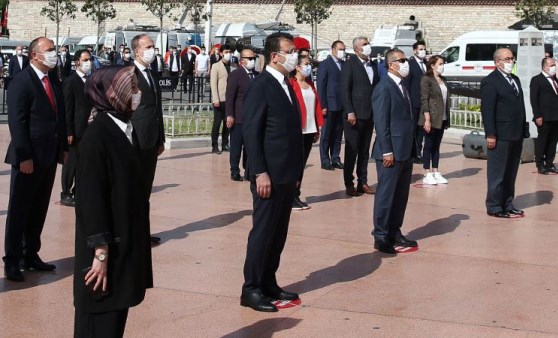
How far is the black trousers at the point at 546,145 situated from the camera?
1478 centimetres

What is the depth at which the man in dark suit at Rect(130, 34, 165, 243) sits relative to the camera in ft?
29.1

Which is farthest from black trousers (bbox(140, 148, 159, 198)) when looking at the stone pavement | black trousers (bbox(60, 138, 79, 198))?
black trousers (bbox(60, 138, 79, 198))

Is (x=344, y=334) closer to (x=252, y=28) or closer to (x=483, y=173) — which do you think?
(x=483, y=173)

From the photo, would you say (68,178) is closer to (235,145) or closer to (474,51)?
(235,145)

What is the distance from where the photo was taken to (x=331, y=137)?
14.6 metres

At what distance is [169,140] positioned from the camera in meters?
16.9

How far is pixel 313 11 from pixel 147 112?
153ft

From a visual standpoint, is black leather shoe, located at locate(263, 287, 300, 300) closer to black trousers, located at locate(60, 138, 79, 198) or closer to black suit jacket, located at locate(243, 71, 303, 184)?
black suit jacket, located at locate(243, 71, 303, 184)

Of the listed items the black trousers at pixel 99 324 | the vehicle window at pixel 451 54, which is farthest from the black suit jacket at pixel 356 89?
the vehicle window at pixel 451 54

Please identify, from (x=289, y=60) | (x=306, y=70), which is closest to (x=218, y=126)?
(x=306, y=70)

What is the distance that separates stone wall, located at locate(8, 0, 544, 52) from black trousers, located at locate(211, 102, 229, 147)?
41940 mm

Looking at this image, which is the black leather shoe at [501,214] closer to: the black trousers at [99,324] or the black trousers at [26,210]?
the black trousers at [26,210]

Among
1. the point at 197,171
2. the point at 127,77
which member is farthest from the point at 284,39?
the point at 197,171

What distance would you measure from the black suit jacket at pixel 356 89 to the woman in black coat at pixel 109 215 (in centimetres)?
742
